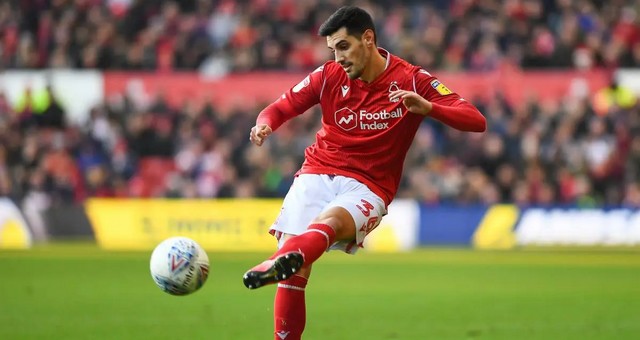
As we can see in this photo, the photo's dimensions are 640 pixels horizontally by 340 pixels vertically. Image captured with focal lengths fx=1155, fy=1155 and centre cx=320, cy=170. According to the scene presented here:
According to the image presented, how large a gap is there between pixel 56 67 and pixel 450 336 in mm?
17396

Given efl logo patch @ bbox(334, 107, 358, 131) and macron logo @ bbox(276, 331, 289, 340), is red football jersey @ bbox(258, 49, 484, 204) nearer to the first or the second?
efl logo patch @ bbox(334, 107, 358, 131)

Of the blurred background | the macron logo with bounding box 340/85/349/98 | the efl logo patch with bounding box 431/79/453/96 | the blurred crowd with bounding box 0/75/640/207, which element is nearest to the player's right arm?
the macron logo with bounding box 340/85/349/98

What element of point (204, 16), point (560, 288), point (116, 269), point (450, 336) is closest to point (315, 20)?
point (204, 16)

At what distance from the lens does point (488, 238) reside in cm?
2175

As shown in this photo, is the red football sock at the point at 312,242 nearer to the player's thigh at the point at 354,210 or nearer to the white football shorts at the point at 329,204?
the player's thigh at the point at 354,210

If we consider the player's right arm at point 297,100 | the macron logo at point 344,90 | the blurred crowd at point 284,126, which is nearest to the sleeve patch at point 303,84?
the player's right arm at point 297,100

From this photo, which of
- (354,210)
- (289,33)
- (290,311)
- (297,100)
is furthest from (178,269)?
(289,33)

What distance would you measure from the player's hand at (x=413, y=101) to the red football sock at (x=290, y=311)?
1.44m

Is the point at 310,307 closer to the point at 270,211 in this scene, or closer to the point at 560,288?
the point at 560,288

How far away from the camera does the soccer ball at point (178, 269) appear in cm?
809

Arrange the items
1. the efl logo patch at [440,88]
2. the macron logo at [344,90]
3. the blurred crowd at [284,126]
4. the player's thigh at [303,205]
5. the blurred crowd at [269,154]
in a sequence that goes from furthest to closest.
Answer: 1. the blurred crowd at [284,126]
2. the blurred crowd at [269,154]
3. the macron logo at [344,90]
4. the efl logo patch at [440,88]
5. the player's thigh at [303,205]

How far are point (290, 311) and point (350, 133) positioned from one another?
141 centimetres

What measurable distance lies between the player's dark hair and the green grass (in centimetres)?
307

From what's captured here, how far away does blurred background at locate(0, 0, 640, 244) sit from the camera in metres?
23.2
